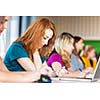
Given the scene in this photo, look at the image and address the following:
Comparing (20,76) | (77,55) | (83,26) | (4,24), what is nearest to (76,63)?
(77,55)

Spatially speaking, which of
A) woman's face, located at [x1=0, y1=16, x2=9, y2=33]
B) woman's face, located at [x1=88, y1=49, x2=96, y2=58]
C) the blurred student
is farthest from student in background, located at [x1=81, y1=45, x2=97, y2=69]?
woman's face, located at [x1=0, y1=16, x2=9, y2=33]

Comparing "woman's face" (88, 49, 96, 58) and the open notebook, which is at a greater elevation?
"woman's face" (88, 49, 96, 58)

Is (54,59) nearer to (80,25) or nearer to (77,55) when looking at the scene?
(77,55)

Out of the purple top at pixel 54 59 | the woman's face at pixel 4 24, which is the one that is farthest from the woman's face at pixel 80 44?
the woman's face at pixel 4 24

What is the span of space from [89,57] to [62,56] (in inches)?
6.0

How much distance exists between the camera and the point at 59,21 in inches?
69.0

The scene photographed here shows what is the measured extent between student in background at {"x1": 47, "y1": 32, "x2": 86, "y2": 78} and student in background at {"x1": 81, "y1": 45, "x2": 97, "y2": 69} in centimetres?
8

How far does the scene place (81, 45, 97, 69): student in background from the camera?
1.73m

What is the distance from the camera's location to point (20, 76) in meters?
1.74

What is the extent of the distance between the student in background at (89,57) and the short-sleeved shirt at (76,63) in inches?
0.9

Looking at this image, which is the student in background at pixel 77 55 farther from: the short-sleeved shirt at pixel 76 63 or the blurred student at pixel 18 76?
the blurred student at pixel 18 76

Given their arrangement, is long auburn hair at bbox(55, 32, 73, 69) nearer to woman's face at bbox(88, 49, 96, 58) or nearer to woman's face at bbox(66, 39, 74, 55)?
woman's face at bbox(66, 39, 74, 55)
